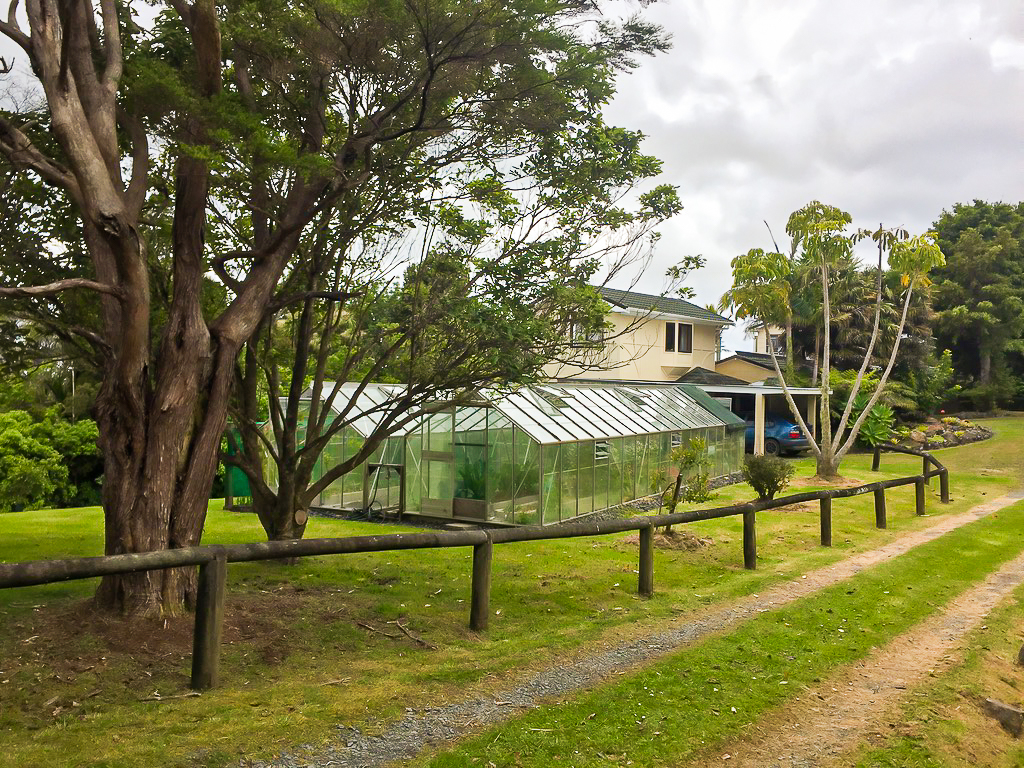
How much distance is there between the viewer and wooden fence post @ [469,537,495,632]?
23.8ft

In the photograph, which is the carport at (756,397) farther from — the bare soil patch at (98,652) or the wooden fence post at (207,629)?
the wooden fence post at (207,629)

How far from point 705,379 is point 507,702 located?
1087 inches

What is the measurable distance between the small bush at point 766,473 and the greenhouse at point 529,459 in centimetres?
77

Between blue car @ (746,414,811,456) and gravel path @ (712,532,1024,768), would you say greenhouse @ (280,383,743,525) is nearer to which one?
gravel path @ (712,532,1024,768)

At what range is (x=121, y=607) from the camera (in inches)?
270

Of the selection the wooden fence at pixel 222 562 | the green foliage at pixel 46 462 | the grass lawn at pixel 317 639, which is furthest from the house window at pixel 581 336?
the green foliage at pixel 46 462

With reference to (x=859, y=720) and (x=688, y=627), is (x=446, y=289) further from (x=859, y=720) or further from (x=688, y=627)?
(x=859, y=720)

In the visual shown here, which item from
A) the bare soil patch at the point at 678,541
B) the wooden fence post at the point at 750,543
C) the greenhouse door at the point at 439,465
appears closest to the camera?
the wooden fence post at the point at 750,543

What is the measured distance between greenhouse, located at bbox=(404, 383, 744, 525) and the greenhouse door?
20mm

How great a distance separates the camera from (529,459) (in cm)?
1488

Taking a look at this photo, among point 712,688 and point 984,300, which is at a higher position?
point 984,300

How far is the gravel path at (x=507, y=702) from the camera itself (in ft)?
14.5

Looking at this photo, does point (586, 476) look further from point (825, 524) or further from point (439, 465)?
point (825, 524)

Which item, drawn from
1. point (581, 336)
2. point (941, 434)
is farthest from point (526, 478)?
point (941, 434)
